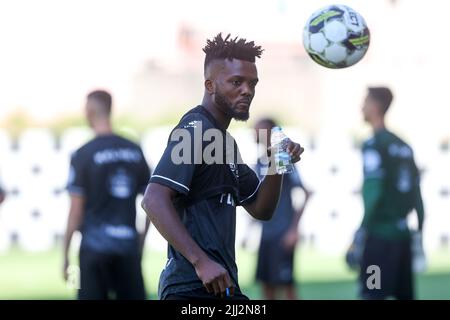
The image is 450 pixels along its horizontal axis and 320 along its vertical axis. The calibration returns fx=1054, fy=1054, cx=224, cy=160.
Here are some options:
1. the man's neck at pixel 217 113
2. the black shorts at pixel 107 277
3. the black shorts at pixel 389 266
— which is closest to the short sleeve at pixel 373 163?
the black shorts at pixel 389 266

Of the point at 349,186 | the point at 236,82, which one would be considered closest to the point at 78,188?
the point at 236,82

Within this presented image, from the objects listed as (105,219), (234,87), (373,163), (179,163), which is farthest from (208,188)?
(373,163)

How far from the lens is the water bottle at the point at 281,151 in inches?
210

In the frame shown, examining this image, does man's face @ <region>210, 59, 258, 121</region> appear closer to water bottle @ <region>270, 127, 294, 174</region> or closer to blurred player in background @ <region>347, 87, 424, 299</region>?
water bottle @ <region>270, 127, 294, 174</region>

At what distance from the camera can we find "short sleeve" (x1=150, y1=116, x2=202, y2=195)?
5184 mm

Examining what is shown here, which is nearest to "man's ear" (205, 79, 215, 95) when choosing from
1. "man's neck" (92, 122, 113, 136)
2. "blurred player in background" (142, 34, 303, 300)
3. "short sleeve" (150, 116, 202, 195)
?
"blurred player in background" (142, 34, 303, 300)

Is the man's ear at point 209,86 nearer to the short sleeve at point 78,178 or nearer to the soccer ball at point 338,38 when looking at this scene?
the soccer ball at point 338,38

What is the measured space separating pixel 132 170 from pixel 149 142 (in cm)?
996

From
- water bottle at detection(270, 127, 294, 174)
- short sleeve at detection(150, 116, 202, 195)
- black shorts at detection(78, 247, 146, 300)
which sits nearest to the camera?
short sleeve at detection(150, 116, 202, 195)

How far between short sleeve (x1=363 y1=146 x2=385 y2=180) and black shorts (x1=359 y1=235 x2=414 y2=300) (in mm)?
530

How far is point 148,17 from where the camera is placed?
107 feet

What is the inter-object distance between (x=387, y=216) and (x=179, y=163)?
4189mm

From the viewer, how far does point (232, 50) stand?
5570 millimetres

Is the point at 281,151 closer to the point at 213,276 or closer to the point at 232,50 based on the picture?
the point at 232,50
